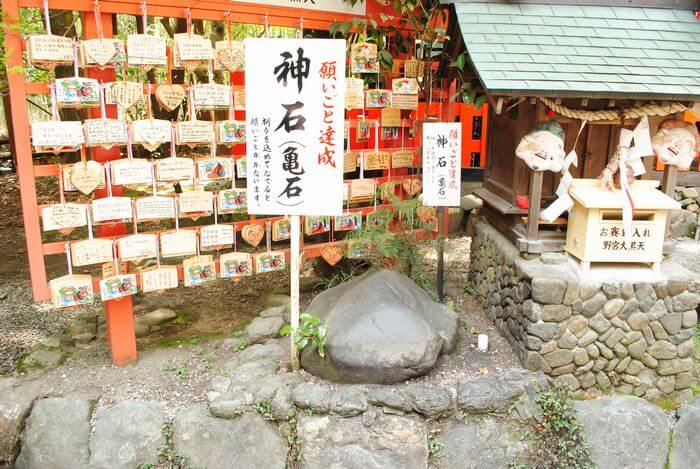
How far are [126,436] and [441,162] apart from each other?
12.7 feet

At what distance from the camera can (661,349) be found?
544cm

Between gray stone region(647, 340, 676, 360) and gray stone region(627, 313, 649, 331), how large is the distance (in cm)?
26

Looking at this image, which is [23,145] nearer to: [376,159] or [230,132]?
[230,132]

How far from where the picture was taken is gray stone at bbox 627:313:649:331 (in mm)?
5340

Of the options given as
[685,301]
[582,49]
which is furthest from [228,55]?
[685,301]

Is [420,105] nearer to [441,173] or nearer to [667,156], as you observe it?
[441,173]

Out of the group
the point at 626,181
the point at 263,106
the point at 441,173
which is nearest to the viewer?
the point at 263,106

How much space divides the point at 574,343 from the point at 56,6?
547 centimetres

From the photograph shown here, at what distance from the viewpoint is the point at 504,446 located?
4.76 metres

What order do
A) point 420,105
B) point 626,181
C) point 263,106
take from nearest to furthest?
1. point 263,106
2. point 626,181
3. point 420,105

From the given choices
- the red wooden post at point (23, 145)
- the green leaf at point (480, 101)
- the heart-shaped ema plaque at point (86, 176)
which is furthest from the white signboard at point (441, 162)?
the red wooden post at point (23, 145)

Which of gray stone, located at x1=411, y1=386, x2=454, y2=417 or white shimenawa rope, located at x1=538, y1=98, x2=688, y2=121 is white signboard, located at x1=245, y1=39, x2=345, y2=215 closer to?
gray stone, located at x1=411, y1=386, x2=454, y2=417

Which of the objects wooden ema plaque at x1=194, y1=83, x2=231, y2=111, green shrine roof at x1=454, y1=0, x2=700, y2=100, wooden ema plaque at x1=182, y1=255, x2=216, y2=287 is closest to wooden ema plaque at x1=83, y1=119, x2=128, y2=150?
wooden ema plaque at x1=194, y1=83, x2=231, y2=111

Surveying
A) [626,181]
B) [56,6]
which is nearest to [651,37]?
[626,181]
